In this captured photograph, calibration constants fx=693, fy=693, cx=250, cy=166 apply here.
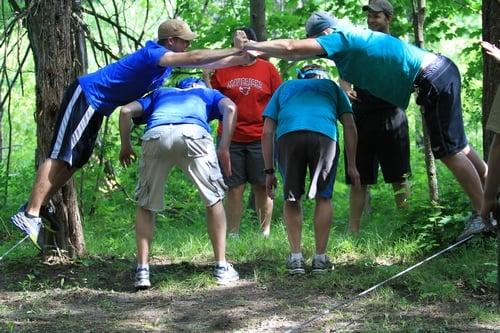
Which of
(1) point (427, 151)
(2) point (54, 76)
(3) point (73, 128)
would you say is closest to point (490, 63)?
(1) point (427, 151)

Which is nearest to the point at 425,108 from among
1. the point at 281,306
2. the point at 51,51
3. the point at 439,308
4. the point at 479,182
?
the point at 479,182

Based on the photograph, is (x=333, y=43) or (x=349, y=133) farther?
(x=349, y=133)

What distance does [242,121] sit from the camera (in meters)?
7.14

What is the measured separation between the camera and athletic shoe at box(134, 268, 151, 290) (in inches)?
205

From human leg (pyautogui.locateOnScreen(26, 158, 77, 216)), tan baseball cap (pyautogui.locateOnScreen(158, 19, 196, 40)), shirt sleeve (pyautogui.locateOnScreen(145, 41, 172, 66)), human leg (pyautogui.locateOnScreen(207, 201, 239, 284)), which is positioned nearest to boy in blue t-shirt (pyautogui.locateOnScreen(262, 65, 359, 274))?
human leg (pyautogui.locateOnScreen(207, 201, 239, 284))

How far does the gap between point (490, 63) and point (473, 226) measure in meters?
1.44

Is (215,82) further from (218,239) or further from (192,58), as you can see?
(218,239)

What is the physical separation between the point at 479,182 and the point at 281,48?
5.80 ft

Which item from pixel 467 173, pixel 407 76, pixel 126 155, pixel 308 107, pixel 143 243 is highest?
pixel 407 76

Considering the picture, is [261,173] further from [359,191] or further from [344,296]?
[344,296]

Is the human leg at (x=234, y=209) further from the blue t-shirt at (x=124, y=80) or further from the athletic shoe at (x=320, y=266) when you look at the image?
the blue t-shirt at (x=124, y=80)

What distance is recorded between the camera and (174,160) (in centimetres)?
530

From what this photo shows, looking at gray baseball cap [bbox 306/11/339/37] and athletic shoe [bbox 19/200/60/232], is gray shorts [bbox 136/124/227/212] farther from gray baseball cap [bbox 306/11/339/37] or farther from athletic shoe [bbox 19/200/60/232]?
gray baseball cap [bbox 306/11/339/37]

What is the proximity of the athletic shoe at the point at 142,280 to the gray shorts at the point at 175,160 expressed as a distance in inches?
18.5
